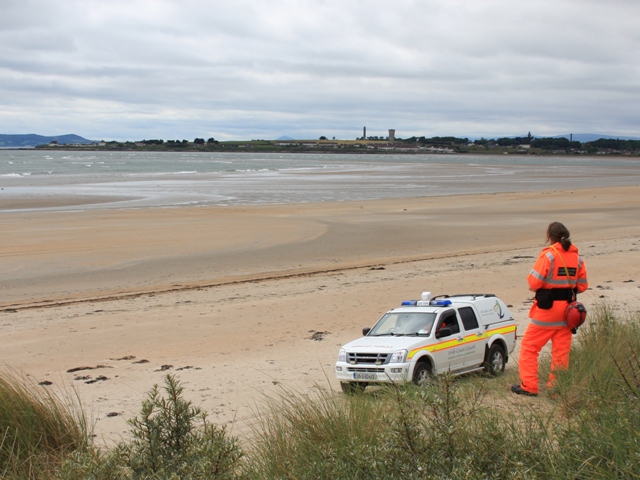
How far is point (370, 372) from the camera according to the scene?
8781mm

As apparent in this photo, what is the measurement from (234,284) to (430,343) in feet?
29.3

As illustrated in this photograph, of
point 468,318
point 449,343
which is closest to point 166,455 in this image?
point 449,343

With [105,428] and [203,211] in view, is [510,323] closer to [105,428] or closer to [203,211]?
[105,428]

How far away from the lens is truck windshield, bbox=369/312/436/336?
949 cm

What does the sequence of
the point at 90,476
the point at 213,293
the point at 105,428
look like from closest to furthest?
the point at 90,476 → the point at 105,428 → the point at 213,293

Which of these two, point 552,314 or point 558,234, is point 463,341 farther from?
point 558,234

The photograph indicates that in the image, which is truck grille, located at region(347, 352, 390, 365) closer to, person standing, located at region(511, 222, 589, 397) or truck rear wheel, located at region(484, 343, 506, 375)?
truck rear wheel, located at region(484, 343, 506, 375)

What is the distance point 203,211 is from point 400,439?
30.8 metres

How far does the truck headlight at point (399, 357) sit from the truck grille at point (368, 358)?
75 mm

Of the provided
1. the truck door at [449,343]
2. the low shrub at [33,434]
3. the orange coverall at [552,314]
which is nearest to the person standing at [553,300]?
the orange coverall at [552,314]

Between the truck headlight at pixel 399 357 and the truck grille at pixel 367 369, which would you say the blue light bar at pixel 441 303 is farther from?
the truck grille at pixel 367 369

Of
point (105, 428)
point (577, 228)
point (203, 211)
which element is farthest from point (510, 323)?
point (203, 211)

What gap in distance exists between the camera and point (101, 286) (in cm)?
1781

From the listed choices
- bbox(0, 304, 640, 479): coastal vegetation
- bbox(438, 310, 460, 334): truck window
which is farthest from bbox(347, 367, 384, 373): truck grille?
bbox(0, 304, 640, 479): coastal vegetation
